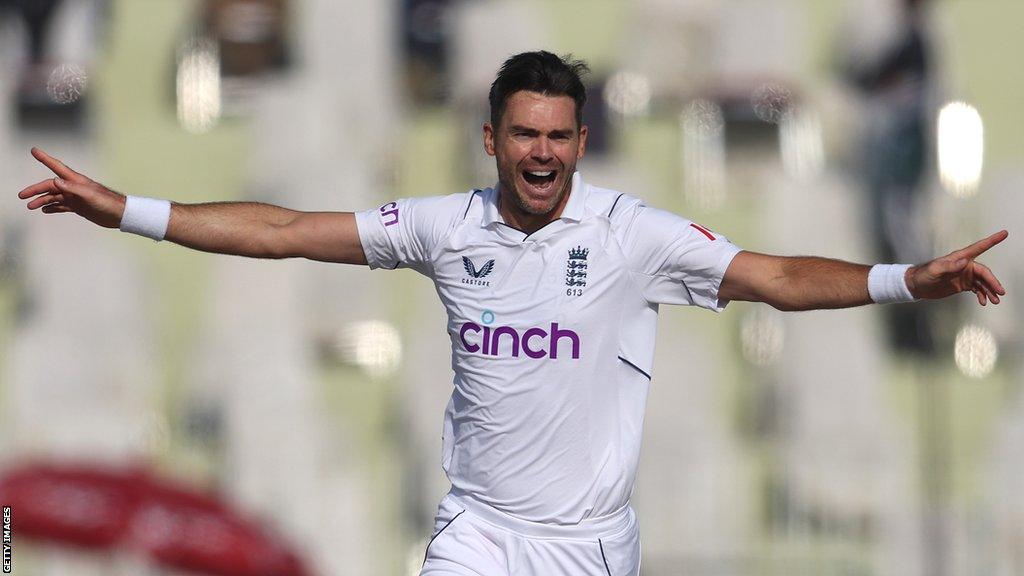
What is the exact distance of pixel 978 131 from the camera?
11.5m

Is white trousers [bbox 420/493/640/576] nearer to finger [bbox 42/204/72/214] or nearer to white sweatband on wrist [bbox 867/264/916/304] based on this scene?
white sweatband on wrist [bbox 867/264/916/304]

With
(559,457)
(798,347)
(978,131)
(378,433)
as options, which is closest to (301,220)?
(559,457)

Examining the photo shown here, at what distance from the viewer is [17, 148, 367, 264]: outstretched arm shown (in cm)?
500

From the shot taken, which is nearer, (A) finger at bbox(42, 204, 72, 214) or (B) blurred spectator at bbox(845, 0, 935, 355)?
(A) finger at bbox(42, 204, 72, 214)

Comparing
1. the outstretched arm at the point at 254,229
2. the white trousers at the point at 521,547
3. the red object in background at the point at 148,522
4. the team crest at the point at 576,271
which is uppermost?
the outstretched arm at the point at 254,229

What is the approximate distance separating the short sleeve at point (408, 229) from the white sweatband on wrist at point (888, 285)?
4.69ft

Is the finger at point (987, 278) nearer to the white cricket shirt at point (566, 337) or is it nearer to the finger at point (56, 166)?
the white cricket shirt at point (566, 337)

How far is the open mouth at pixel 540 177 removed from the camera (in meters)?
4.81

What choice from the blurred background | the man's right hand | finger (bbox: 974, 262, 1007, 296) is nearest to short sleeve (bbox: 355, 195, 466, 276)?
the man's right hand

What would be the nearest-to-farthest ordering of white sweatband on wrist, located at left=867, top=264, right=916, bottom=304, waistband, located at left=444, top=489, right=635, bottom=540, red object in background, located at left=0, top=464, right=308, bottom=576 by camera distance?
white sweatband on wrist, located at left=867, top=264, right=916, bottom=304 < waistband, located at left=444, top=489, right=635, bottom=540 < red object in background, located at left=0, top=464, right=308, bottom=576

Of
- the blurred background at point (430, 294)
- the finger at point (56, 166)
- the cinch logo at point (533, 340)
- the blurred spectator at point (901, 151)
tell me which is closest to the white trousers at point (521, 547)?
the cinch logo at point (533, 340)

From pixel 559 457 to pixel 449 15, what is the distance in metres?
7.31

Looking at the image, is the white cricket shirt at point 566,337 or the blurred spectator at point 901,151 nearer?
the white cricket shirt at point 566,337

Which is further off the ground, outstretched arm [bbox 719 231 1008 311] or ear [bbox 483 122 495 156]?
ear [bbox 483 122 495 156]
